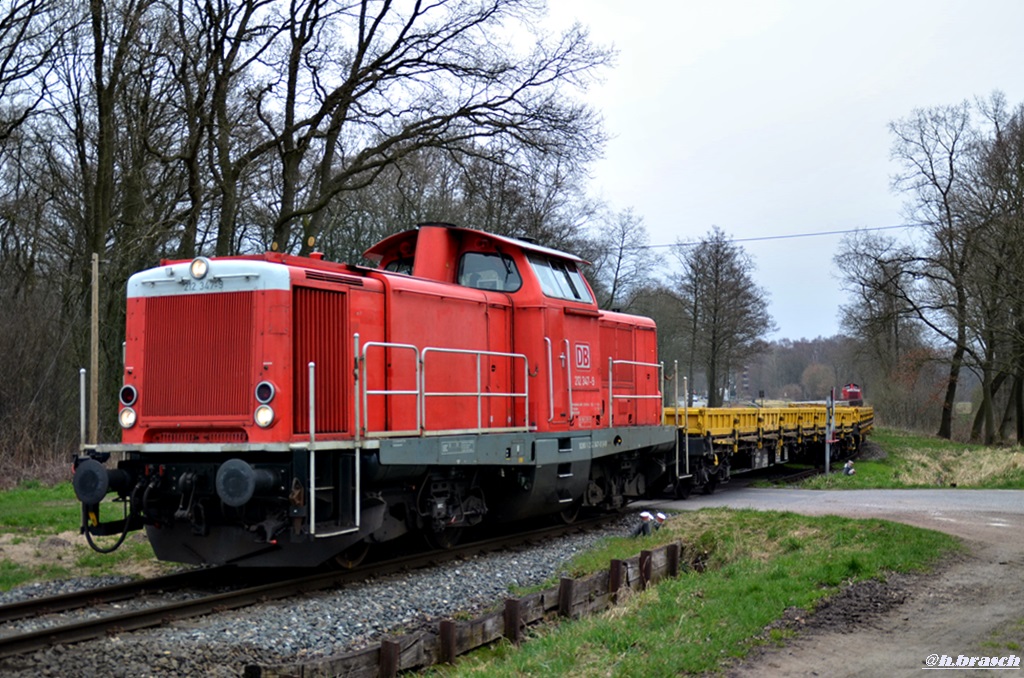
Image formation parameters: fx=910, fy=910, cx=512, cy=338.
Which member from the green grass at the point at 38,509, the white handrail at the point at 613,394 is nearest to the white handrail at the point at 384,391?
the white handrail at the point at 613,394

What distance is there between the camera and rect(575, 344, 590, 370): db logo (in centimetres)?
1253

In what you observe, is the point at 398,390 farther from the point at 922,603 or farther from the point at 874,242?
the point at 874,242

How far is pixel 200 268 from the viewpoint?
898 cm

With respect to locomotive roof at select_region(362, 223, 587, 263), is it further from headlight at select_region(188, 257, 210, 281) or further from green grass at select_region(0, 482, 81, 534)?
green grass at select_region(0, 482, 81, 534)

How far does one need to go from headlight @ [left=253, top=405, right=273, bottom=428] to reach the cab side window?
13.2 feet

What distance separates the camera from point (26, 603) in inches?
308

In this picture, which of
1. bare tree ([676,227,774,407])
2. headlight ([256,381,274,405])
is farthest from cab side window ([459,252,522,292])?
bare tree ([676,227,774,407])

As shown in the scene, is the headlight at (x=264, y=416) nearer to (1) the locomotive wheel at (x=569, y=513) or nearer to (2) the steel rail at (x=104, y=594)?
(2) the steel rail at (x=104, y=594)

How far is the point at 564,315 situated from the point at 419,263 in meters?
2.06

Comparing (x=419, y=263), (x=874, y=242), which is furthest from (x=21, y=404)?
(x=874, y=242)

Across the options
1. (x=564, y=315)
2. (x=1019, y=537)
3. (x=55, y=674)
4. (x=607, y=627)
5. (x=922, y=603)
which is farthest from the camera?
(x=564, y=315)

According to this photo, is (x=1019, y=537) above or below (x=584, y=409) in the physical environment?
below

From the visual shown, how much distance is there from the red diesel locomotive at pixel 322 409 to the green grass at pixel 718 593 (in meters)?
1.96

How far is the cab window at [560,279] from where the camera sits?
12.1m
